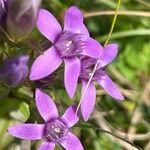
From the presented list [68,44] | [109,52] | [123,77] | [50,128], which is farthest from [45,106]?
[123,77]

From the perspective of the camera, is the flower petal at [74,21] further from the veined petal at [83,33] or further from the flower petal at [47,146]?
the flower petal at [47,146]

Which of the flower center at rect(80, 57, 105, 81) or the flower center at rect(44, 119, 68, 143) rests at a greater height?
the flower center at rect(80, 57, 105, 81)

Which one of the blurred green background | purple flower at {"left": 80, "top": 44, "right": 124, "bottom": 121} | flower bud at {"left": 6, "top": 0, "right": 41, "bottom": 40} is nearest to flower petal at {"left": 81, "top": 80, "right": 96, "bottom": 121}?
purple flower at {"left": 80, "top": 44, "right": 124, "bottom": 121}

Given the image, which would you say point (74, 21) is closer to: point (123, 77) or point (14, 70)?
point (14, 70)

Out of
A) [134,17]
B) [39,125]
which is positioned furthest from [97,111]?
[39,125]

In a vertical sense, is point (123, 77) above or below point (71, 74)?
below

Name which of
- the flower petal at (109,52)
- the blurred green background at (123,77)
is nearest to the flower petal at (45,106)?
the flower petal at (109,52)

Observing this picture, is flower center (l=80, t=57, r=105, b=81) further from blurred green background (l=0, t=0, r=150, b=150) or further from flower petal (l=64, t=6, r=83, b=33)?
blurred green background (l=0, t=0, r=150, b=150)
